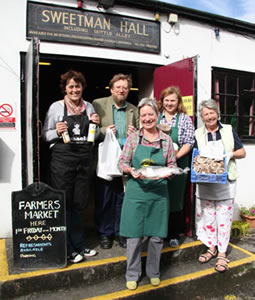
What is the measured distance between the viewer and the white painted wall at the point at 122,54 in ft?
12.1

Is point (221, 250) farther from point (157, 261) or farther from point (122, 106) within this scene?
point (122, 106)

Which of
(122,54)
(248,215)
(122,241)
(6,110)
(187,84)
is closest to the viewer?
(122,241)

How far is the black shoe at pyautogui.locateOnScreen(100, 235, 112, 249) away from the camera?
3.53m

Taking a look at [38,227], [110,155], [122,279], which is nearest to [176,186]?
[110,155]

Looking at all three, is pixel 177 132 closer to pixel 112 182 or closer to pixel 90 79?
pixel 112 182

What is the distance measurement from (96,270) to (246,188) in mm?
3729

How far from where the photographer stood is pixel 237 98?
17.7ft

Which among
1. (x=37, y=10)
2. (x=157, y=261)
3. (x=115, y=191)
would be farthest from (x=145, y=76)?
(x=157, y=261)

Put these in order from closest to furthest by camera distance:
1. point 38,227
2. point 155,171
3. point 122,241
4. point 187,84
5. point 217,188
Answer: point 155,171
point 38,227
point 217,188
point 122,241
point 187,84

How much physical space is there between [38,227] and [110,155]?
1165 mm

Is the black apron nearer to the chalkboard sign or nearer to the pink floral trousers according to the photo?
the chalkboard sign

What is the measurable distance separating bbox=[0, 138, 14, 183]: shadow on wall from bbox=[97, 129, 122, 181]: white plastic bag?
1399 mm

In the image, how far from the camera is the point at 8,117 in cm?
373

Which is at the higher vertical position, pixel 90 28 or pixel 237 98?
pixel 90 28
